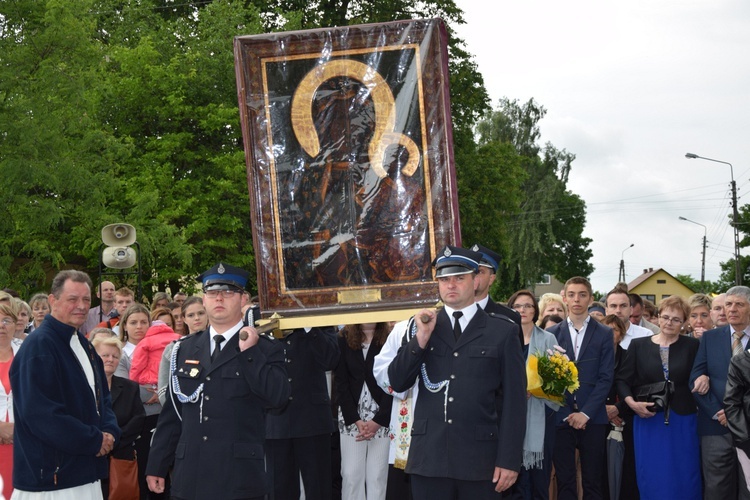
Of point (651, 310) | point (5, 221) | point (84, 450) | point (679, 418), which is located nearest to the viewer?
point (84, 450)

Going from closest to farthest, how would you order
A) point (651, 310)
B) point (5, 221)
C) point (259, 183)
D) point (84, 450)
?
point (84, 450) → point (259, 183) → point (651, 310) → point (5, 221)

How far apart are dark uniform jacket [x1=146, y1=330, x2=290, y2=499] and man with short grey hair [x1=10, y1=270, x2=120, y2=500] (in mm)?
440

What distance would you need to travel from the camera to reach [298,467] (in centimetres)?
857

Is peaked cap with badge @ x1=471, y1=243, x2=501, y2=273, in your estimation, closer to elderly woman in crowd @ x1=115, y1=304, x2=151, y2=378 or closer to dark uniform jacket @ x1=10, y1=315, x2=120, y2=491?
dark uniform jacket @ x1=10, y1=315, x2=120, y2=491

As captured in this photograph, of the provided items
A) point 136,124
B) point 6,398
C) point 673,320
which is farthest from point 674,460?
point 136,124

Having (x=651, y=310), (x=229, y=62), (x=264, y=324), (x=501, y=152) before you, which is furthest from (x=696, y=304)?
(x=501, y=152)

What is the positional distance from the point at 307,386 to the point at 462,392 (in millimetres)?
2690

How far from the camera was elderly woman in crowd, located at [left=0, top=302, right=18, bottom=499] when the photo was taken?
25.2 feet

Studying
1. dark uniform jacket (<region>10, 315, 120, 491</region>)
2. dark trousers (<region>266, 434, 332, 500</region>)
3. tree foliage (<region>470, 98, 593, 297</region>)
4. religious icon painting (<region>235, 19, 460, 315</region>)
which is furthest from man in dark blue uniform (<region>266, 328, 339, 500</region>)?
tree foliage (<region>470, 98, 593, 297</region>)

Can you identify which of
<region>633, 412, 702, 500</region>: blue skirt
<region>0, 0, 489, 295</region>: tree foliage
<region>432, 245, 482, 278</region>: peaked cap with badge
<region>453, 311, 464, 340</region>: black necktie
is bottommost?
<region>633, 412, 702, 500</region>: blue skirt

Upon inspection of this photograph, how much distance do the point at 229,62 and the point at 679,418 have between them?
21.3 meters

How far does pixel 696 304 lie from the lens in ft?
39.3

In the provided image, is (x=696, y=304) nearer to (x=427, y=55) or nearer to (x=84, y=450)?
(x=427, y=55)

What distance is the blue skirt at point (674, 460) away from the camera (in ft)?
33.0
